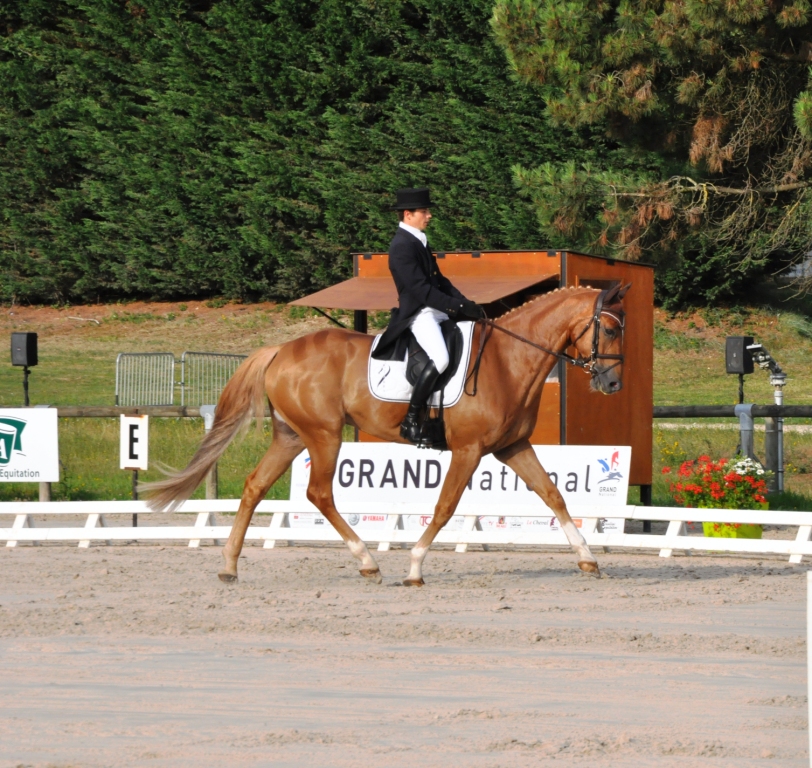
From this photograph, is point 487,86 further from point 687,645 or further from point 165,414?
point 687,645

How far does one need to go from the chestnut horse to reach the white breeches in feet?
0.96

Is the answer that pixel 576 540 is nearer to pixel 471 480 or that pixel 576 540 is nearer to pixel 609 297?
pixel 609 297

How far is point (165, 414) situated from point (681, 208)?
7.16 meters

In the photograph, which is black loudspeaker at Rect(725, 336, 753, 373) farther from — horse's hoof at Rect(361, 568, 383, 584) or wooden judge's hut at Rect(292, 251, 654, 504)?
horse's hoof at Rect(361, 568, 383, 584)

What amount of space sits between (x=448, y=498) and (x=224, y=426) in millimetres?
1870

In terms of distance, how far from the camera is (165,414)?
14.3 metres

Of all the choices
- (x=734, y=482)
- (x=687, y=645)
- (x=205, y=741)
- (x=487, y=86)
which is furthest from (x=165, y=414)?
(x=487, y=86)

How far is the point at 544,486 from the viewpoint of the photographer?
29.2ft

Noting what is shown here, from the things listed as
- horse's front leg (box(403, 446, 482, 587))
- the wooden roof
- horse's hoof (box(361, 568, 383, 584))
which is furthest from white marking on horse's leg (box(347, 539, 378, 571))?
the wooden roof

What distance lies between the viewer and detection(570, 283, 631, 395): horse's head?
8.80 metres

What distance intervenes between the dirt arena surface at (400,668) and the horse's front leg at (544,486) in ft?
0.61

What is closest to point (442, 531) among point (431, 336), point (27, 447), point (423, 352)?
point (423, 352)

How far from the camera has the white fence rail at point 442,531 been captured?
1026 cm

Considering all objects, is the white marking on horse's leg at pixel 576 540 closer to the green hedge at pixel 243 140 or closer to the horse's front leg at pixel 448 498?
the horse's front leg at pixel 448 498
